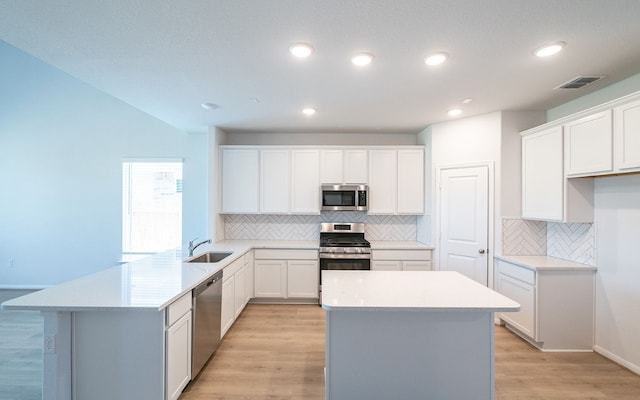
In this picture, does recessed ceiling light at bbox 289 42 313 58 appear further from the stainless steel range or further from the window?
the window

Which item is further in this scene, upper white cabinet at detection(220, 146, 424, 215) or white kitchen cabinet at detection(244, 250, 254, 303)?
upper white cabinet at detection(220, 146, 424, 215)

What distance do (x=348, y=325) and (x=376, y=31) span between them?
1953 millimetres

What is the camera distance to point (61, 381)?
6.15 ft

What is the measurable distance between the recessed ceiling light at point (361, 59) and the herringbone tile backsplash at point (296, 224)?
9.39 ft

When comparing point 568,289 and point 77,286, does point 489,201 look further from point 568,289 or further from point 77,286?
point 77,286

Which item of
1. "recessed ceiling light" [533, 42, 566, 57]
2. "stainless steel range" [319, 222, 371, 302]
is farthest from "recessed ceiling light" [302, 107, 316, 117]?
"recessed ceiling light" [533, 42, 566, 57]

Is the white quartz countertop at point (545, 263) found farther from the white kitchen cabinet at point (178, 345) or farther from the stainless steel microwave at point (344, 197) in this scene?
the white kitchen cabinet at point (178, 345)

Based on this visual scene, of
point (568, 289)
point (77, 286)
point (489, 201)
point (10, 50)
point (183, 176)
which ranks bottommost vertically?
point (568, 289)

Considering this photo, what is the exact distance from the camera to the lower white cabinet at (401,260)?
167 inches

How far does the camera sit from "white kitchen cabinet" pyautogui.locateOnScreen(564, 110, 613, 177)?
2553 mm

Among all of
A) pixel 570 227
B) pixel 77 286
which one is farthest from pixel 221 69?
pixel 570 227

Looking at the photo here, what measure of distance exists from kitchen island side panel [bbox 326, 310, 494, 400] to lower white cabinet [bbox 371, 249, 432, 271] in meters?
2.26

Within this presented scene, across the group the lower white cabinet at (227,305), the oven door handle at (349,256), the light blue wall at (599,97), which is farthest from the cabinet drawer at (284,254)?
the light blue wall at (599,97)

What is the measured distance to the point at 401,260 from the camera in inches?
168
